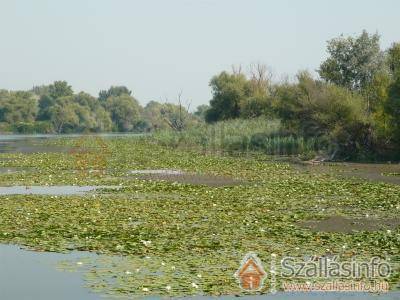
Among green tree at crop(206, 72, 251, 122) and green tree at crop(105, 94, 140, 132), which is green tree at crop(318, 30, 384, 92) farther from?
green tree at crop(105, 94, 140, 132)

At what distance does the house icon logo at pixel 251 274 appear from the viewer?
918 centimetres

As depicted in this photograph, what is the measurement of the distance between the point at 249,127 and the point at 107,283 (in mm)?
41018

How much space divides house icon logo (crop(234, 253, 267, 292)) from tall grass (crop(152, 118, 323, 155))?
28.5 metres

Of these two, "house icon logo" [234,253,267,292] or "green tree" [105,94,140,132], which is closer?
"house icon logo" [234,253,267,292]

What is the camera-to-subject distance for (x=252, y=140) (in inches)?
1854

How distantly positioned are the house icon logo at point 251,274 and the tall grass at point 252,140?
28.5m

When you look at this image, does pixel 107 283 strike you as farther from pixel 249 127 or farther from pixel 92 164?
pixel 249 127

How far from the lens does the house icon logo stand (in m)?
9.18

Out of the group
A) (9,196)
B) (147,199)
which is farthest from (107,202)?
(9,196)

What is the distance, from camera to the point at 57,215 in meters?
16.0

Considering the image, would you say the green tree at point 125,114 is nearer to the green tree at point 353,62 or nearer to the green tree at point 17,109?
the green tree at point 17,109

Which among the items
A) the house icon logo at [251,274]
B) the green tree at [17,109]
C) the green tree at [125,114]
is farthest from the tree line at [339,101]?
the green tree at [125,114]

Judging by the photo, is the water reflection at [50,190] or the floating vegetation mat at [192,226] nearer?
the floating vegetation mat at [192,226]

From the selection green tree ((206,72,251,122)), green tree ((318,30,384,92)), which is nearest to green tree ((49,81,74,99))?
green tree ((206,72,251,122))
